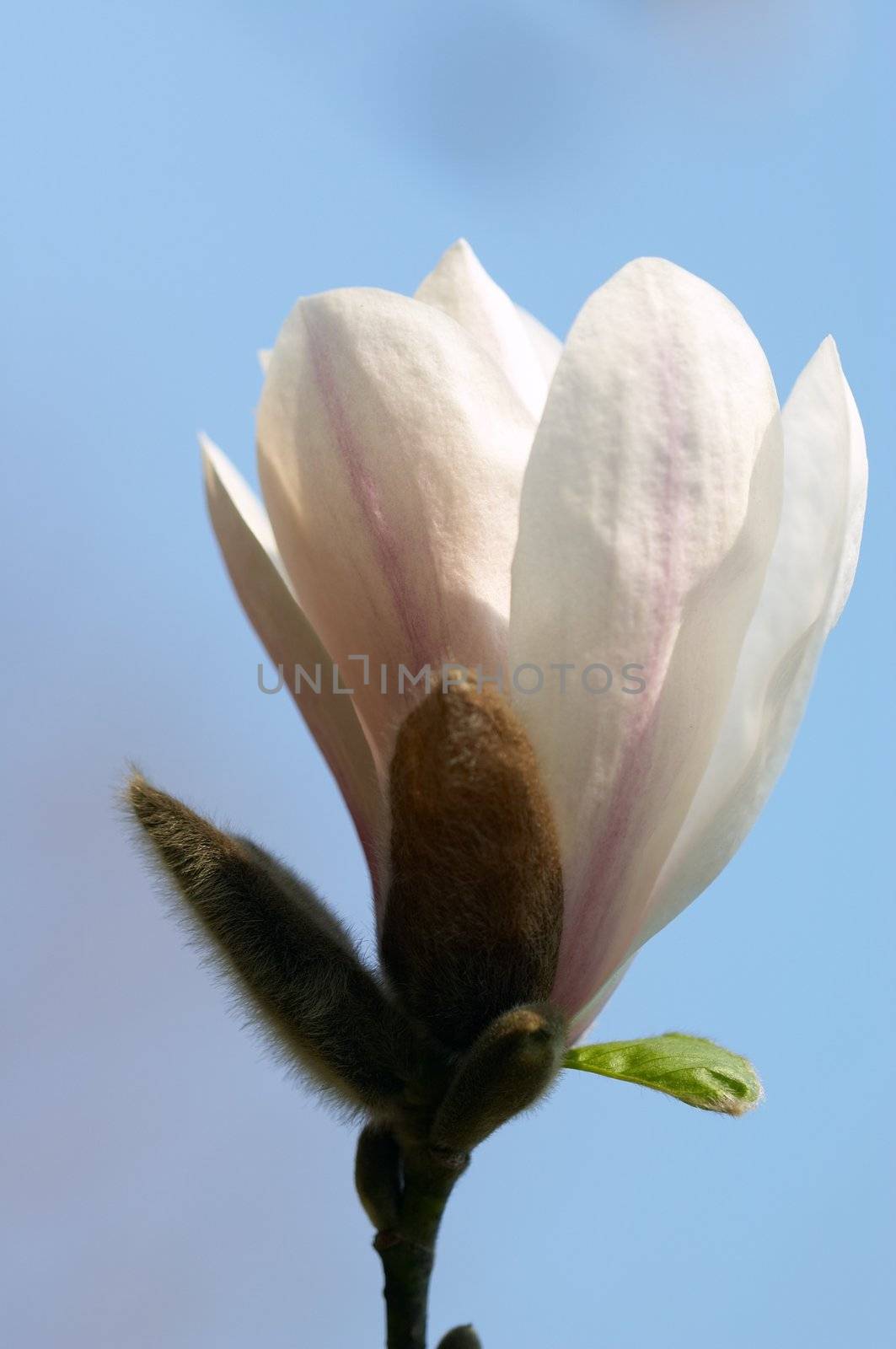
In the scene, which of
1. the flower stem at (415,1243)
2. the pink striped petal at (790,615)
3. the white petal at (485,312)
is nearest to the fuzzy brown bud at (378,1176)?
the flower stem at (415,1243)

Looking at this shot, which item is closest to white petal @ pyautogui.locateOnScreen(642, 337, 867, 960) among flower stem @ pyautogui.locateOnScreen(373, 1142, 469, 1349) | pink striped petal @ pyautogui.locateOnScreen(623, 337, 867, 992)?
pink striped petal @ pyautogui.locateOnScreen(623, 337, 867, 992)

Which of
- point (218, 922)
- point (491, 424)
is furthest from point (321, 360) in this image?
point (218, 922)

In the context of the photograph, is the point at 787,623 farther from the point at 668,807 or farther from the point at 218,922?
the point at 218,922

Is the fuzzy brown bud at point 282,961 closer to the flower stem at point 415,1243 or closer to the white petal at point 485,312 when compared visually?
the flower stem at point 415,1243

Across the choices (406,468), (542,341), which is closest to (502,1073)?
(406,468)

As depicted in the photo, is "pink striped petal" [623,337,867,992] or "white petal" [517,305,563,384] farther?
"white petal" [517,305,563,384]

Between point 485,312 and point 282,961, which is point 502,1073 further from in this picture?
point 485,312

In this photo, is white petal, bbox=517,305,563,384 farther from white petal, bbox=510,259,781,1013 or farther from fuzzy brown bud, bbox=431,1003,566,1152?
fuzzy brown bud, bbox=431,1003,566,1152
